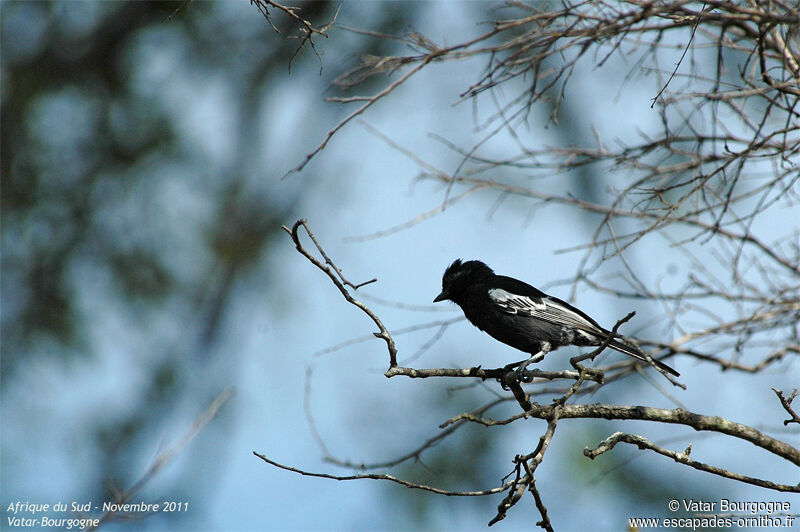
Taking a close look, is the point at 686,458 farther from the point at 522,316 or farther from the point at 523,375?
the point at 522,316

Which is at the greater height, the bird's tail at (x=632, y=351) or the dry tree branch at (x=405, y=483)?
the bird's tail at (x=632, y=351)

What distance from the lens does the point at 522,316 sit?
19.7 feet

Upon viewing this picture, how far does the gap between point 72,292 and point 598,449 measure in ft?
40.0

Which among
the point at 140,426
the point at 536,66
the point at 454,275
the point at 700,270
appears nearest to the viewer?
the point at 536,66

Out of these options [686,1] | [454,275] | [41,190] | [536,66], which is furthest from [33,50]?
[686,1]

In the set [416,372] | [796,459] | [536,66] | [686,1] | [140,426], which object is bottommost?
[796,459]

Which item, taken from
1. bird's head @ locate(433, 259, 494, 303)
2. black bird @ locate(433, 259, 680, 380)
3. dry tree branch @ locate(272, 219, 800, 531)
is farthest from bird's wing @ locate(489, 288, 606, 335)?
dry tree branch @ locate(272, 219, 800, 531)

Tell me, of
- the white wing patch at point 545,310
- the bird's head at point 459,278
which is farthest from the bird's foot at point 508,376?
the bird's head at point 459,278

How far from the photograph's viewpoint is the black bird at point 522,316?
589cm

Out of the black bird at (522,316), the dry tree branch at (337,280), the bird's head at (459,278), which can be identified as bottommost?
the dry tree branch at (337,280)

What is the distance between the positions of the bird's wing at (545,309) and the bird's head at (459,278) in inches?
14.1

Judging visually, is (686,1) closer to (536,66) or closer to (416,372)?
(536,66)

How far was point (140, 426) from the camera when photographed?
13352mm

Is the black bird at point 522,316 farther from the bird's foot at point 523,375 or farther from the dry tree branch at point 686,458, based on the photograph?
the dry tree branch at point 686,458
